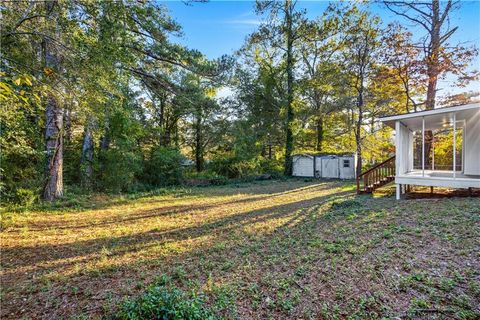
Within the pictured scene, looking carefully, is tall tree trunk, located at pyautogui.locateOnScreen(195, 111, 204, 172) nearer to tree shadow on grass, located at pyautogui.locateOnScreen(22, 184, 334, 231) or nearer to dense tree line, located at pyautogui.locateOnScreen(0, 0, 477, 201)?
dense tree line, located at pyautogui.locateOnScreen(0, 0, 477, 201)

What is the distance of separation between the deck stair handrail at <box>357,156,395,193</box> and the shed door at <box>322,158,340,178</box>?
21.2ft

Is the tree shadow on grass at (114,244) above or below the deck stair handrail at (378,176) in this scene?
below

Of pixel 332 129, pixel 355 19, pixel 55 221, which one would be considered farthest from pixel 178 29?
pixel 332 129

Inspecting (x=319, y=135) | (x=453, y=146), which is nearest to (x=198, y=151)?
(x=319, y=135)

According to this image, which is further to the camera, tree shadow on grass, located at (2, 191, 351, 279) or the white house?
the white house

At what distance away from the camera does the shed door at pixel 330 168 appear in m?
16.1

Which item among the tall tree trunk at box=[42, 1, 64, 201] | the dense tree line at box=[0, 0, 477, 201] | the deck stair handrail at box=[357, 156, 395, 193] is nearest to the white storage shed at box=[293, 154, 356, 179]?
the dense tree line at box=[0, 0, 477, 201]

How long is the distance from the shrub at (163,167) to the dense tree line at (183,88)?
0.19ft

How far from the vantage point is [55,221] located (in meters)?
6.27

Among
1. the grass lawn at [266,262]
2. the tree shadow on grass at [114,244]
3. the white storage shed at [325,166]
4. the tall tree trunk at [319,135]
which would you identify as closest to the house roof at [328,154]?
the white storage shed at [325,166]

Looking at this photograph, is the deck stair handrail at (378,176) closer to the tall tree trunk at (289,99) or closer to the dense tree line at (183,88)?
the dense tree line at (183,88)

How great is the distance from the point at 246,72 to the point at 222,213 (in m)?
14.5

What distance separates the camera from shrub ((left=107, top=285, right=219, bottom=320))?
2.31 m

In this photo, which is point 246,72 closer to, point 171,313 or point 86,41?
point 86,41
